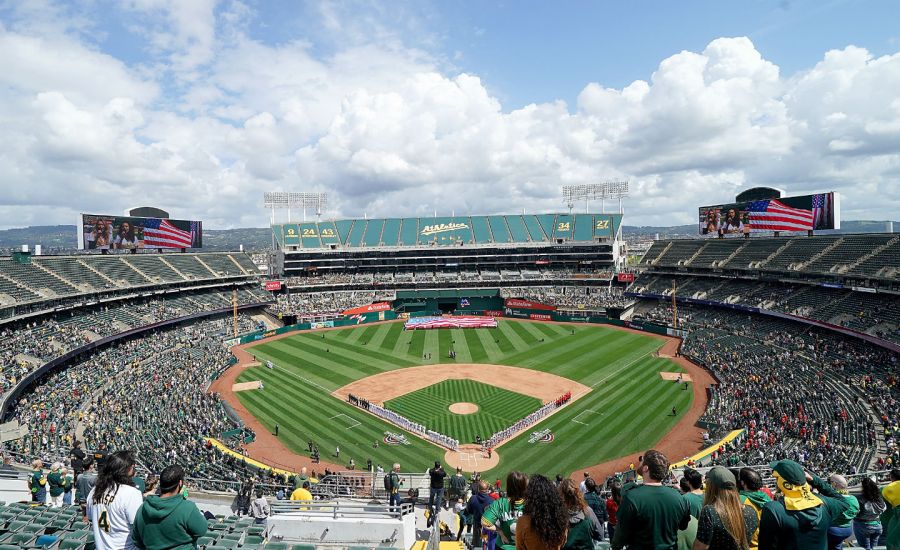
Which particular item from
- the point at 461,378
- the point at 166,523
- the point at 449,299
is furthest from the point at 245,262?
the point at 166,523

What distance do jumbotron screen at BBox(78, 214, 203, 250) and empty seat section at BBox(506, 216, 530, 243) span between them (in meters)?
50.3

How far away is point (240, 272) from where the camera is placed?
7106cm

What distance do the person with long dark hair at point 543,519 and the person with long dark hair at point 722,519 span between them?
4.28 feet

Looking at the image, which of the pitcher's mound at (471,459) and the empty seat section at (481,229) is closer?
the pitcher's mound at (471,459)

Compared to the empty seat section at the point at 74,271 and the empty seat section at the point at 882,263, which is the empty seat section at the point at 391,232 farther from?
the empty seat section at the point at 882,263

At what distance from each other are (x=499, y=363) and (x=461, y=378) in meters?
5.91

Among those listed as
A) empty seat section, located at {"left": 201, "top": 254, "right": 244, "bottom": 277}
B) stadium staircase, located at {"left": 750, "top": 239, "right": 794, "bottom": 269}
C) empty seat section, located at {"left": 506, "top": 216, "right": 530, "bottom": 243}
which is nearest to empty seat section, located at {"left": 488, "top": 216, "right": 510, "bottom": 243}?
empty seat section, located at {"left": 506, "top": 216, "right": 530, "bottom": 243}

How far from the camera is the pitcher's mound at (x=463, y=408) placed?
32.6 metres

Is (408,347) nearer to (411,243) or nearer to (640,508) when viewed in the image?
(411,243)

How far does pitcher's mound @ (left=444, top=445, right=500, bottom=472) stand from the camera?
81.0ft

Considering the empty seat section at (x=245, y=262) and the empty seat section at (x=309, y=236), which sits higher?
the empty seat section at (x=309, y=236)

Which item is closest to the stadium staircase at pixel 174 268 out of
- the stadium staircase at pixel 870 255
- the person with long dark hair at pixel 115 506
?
the person with long dark hair at pixel 115 506

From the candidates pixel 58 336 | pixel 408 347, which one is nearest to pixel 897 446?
pixel 408 347

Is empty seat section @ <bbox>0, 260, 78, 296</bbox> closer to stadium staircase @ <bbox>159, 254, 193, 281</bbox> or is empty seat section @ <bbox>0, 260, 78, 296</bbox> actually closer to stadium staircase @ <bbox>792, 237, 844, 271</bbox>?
stadium staircase @ <bbox>159, 254, 193, 281</bbox>
